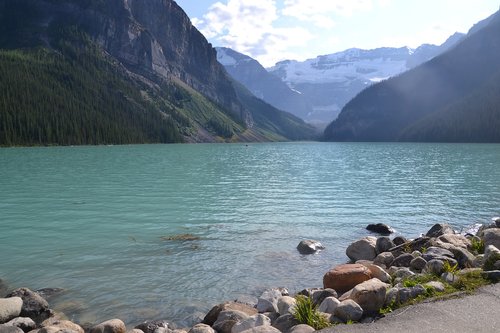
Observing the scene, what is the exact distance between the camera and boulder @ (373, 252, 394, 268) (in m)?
21.4

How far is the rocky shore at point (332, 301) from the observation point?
12.8 m

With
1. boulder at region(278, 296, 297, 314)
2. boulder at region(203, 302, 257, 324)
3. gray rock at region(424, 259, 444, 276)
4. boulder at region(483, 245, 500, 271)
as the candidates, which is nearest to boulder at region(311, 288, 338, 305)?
boulder at region(278, 296, 297, 314)

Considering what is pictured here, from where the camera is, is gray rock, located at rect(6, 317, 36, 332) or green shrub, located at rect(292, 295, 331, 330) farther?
gray rock, located at rect(6, 317, 36, 332)

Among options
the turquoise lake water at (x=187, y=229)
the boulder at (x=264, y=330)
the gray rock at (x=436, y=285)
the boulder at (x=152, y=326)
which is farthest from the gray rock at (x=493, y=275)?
Answer: the boulder at (x=152, y=326)

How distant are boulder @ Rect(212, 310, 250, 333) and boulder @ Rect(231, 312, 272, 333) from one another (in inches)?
24.0

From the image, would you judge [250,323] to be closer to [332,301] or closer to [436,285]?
[332,301]

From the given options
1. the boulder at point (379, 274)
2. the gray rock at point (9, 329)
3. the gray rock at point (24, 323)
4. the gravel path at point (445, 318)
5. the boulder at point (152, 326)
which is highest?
the gravel path at point (445, 318)

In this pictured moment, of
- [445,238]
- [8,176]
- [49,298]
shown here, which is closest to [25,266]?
[49,298]

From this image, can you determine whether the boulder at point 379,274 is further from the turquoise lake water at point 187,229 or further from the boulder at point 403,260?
the turquoise lake water at point 187,229

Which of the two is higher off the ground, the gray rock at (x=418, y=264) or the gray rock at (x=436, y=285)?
the gray rock at (x=436, y=285)

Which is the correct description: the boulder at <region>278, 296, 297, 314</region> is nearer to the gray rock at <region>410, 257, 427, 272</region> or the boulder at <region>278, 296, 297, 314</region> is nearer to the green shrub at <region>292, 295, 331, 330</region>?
the green shrub at <region>292, 295, 331, 330</region>

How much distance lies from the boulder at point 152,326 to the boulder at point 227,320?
1.87 metres

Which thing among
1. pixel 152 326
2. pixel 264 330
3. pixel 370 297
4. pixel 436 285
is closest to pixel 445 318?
pixel 370 297

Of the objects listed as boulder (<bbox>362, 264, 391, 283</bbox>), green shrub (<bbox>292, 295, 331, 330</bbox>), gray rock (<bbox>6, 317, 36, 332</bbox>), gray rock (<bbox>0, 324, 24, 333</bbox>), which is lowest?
gray rock (<bbox>6, 317, 36, 332</bbox>)
